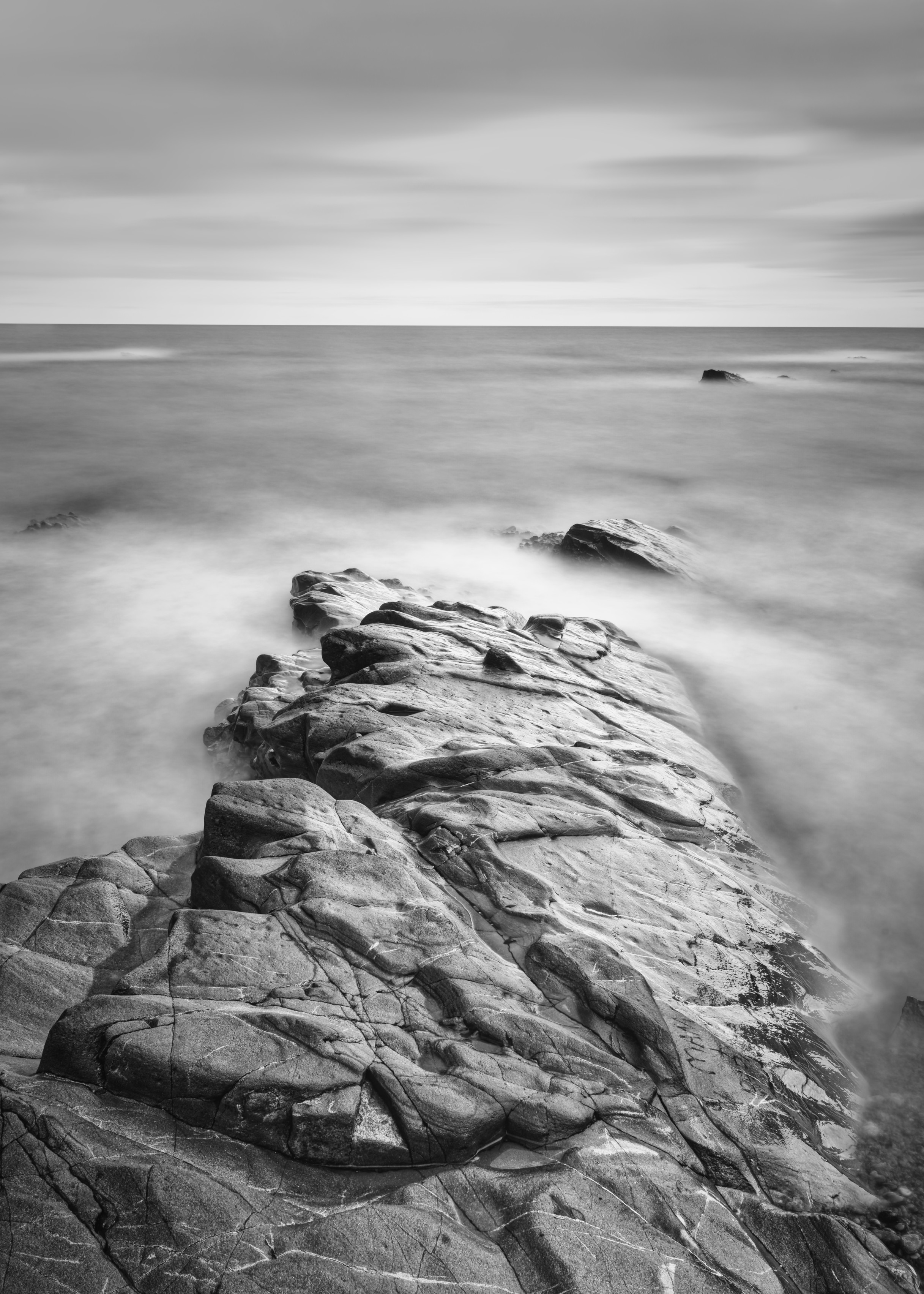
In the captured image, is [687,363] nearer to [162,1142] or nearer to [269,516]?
[269,516]

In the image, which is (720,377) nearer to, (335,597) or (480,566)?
(480,566)

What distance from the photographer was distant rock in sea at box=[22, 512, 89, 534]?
23.8 m

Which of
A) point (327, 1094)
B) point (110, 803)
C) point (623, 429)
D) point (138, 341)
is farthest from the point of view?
point (138, 341)

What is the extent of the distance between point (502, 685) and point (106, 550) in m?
15.1

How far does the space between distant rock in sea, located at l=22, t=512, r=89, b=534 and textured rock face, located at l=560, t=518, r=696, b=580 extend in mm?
14068

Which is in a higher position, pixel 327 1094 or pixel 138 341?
pixel 138 341

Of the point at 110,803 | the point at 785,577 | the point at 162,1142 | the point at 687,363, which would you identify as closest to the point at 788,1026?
the point at 162,1142

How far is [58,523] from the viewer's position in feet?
79.4

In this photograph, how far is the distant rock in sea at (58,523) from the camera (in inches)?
938

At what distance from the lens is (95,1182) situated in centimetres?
436

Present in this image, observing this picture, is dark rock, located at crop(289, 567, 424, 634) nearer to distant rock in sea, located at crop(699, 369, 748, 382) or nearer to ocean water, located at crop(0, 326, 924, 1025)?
ocean water, located at crop(0, 326, 924, 1025)

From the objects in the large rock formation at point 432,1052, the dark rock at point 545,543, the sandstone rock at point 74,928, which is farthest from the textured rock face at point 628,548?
the sandstone rock at point 74,928

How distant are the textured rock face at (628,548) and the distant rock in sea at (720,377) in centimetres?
4934

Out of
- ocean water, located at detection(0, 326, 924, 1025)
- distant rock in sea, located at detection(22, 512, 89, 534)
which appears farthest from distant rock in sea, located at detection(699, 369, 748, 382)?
distant rock in sea, located at detection(22, 512, 89, 534)
